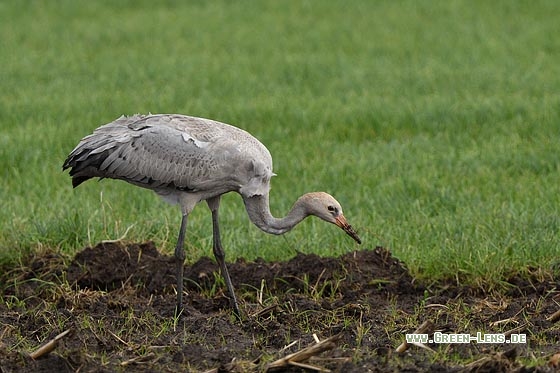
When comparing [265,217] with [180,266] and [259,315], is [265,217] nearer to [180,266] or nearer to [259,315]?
[180,266]

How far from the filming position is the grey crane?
25.2ft

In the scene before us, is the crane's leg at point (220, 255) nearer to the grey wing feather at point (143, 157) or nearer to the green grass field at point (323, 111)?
the grey wing feather at point (143, 157)

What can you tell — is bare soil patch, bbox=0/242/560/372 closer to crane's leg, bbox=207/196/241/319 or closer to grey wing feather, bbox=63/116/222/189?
crane's leg, bbox=207/196/241/319

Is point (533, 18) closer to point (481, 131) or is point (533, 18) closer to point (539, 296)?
point (481, 131)

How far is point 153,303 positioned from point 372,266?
1629 millimetres

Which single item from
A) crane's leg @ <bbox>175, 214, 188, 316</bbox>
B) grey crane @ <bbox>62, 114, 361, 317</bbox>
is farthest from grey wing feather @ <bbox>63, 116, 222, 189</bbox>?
crane's leg @ <bbox>175, 214, 188, 316</bbox>

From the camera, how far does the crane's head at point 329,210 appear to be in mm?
7566

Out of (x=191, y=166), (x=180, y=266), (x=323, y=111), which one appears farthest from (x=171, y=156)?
(x=323, y=111)

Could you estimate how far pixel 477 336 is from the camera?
270 inches

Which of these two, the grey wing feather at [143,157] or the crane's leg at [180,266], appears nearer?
the crane's leg at [180,266]

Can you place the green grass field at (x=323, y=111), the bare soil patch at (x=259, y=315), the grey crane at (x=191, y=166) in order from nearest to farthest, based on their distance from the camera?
the bare soil patch at (x=259, y=315), the grey crane at (x=191, y=166), the green grass field at (x=323, y=111)

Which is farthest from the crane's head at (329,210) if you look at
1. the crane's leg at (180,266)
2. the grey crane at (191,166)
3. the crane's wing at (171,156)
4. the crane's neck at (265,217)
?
the crane's leg at (180,266)

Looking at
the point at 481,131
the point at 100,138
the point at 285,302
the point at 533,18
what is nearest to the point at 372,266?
the point at 285,302

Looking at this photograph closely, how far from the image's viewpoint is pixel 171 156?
781 cm
